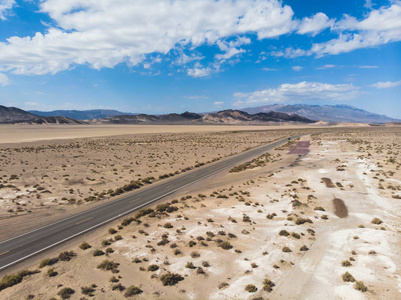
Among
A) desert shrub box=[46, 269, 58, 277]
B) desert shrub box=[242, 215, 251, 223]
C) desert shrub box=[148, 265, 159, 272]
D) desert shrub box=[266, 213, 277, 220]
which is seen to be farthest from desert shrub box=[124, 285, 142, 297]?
desert shrub box=[266, 213, 277, 220]

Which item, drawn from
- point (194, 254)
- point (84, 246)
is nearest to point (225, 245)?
point (194, 254)

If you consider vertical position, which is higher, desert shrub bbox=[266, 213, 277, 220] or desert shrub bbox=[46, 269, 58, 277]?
desert shrub bbox=[266, 213, 277, 220]

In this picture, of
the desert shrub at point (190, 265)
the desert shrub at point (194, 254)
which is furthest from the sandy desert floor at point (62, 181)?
the desert shrub at point (190, 265)

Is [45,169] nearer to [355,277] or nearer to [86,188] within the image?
[86,188]

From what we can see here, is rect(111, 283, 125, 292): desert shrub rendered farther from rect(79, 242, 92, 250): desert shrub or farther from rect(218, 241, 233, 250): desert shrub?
rect(218, 241, 233, 250): desert shrub

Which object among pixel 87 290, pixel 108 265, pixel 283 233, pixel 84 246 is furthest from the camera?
pixel 283 233

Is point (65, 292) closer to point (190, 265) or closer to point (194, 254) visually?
point (190, 265)
